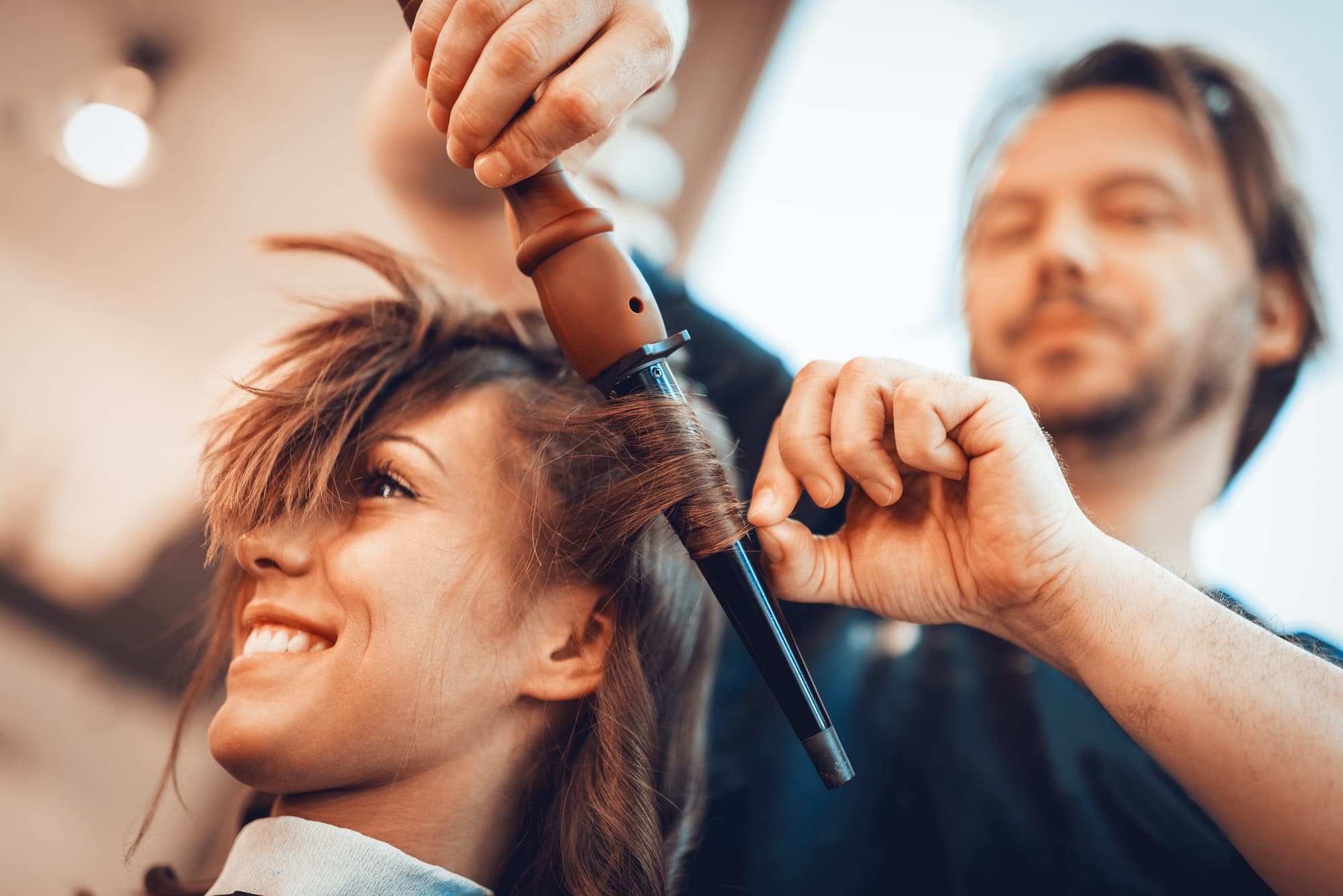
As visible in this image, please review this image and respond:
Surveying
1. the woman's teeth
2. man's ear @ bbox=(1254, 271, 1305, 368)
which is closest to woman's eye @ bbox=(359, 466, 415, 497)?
the woman's teeth

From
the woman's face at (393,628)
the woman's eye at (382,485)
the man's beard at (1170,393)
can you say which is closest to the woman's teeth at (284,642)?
the woman's face at (393,628)

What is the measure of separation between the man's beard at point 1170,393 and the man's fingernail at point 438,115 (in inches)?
35.4

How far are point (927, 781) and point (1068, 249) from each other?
2.54 ft

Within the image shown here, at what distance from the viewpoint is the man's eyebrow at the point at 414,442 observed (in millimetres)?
640

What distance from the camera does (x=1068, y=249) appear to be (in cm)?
105

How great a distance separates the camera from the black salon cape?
82cm

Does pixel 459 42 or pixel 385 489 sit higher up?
pixel 459 42

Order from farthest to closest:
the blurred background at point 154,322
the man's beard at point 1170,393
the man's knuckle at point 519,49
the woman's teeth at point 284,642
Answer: the man's beard at point 1170,393, the blurred background at point 154,322, the woman's teeth at point 284,642, the man's knuckle at point 519,49

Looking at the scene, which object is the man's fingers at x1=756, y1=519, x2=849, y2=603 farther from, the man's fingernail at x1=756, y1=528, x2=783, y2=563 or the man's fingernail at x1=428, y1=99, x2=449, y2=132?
the man's fingernail at x1=428, y1=99, x2=449, y2=132

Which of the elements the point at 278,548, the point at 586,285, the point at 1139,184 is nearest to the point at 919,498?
the point at 586,285

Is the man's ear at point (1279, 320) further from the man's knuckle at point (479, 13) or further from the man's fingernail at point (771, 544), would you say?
the man's knuckle at point (479, 13)

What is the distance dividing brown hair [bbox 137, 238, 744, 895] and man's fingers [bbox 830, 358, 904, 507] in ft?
0.30

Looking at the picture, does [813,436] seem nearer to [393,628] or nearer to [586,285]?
[586,285]

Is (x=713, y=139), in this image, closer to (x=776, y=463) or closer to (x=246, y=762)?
(x=776, y=463)
